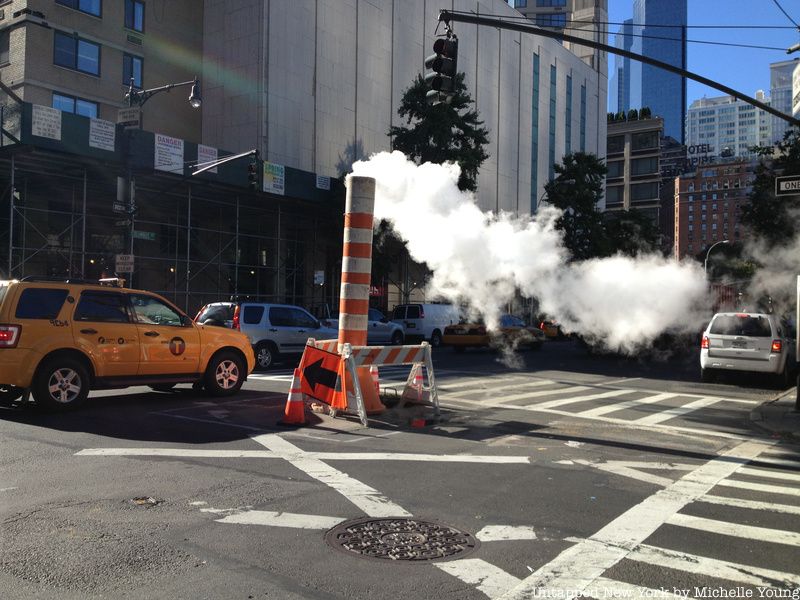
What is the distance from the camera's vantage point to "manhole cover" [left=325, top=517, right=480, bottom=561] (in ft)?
14.8

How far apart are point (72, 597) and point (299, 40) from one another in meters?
33.4

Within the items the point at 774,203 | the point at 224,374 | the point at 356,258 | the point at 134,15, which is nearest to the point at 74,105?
the point at 134,15

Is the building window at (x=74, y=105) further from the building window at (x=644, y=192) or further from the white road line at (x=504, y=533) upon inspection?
the building window at (x=644, y=192)

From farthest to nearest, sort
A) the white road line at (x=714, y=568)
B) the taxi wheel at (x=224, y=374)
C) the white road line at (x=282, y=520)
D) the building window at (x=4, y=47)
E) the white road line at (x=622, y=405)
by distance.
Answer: the building window at (x=4, y=47), the taxi wheel at (x=224, y=374), the white road line at (x=622, y=405), the white road line at (x=282, y=520), the white road line at (x=714, y=568)

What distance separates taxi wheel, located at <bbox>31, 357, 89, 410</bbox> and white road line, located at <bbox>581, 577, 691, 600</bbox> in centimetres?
807

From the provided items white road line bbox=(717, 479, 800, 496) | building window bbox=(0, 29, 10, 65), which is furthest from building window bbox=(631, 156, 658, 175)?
white road line bbox=(717, 479, 800, 496)

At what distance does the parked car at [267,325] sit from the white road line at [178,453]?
10.1 meters

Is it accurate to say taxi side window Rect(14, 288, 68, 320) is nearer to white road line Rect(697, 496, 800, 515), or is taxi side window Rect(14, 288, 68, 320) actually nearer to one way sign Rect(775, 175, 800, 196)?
white road line Rect(697, 496, 800, 515)

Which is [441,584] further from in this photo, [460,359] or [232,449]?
[460,359]

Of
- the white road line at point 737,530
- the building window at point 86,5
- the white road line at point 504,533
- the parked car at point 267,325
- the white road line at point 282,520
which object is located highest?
the building window at point 86,5

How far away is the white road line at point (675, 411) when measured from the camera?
1038 cm

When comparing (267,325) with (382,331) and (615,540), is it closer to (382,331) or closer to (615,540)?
(382,331)

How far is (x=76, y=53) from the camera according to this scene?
95.6 feet

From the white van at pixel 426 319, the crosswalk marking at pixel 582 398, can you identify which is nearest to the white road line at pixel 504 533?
the crosswalk marking at pixel 582 398
